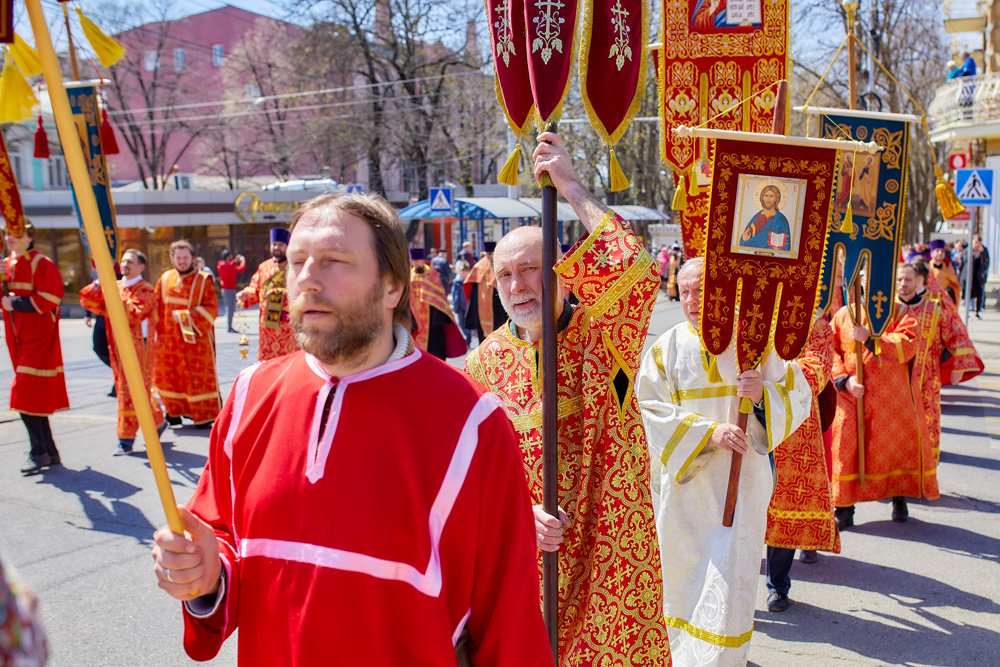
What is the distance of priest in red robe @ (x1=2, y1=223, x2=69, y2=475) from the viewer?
7.96m

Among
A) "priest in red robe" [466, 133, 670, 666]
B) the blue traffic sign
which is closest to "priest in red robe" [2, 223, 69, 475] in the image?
"priest in red robe" [466, 133, 670, 666]

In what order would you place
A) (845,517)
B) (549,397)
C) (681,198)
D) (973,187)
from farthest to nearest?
(973,187)
(845,517)
(681,198)
(549,397)

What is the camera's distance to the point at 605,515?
308 centimetres

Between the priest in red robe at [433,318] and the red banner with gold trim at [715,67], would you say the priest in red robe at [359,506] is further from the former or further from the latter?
the priest in red robe at [433,318]

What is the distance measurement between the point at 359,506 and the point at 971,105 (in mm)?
28732

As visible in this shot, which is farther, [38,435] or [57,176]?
[57,176]

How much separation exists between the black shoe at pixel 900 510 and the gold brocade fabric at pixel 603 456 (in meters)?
4.58

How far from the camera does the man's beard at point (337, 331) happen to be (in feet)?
6.50

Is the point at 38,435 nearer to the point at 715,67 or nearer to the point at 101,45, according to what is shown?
the point at 715,67

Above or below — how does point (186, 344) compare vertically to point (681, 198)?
below

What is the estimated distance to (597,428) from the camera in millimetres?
3088

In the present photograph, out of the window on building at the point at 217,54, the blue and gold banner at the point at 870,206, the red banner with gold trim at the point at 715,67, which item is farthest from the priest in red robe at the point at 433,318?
the window on building at the point at 217,54

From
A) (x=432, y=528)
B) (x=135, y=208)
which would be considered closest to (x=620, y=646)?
(x=432, y=528)

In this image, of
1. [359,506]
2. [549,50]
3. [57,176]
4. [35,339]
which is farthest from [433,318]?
[57,176]
